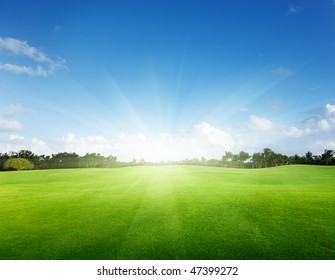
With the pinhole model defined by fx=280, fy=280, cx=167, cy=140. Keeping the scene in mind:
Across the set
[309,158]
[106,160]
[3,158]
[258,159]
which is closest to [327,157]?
[309,158]

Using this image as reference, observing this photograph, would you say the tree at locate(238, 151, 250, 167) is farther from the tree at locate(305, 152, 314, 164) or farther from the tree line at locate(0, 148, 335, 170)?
the tree at locate(305, 152, 314, 164)

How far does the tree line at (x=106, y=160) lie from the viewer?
9669cm

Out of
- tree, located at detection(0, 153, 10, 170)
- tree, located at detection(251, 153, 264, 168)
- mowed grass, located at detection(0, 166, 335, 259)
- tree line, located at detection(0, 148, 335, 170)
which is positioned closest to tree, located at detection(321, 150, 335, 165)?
tree line, located at detection(0, 148, 335, 170)

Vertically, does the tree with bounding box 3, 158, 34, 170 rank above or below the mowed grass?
above

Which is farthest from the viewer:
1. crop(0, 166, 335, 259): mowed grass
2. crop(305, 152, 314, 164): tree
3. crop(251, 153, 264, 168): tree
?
crop(251, 153, 264, 168): tree

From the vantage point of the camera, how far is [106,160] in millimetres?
127375

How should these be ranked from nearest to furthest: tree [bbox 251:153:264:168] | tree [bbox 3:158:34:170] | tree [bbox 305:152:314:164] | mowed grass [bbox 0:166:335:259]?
1. mowed grass [bbox 0:166:335:259]
2. tree [bbox 3:158:34:170]
3. tree [bbox 305:152:314:164]
4. tree [bbox 251:153:264:168]

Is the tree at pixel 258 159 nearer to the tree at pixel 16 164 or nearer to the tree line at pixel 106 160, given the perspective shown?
the tree line at pixel 106 160

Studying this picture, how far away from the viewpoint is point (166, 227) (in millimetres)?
11133

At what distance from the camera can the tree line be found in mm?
96688
